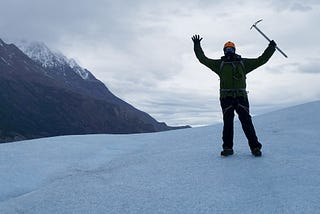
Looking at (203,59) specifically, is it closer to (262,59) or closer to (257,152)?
(262,59)

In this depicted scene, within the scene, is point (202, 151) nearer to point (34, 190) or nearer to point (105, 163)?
point (105, 163)

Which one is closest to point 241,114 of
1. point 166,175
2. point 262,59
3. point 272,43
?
point 262,59

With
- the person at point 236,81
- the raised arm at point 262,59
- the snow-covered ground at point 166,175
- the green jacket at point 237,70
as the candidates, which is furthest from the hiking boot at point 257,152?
the raised arm at point 262,59

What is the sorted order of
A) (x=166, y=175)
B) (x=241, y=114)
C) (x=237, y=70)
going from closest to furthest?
(x=166, y=175) < (x=237, y=70) < (x=241, y=114)

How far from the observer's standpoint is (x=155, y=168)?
29.6 feet

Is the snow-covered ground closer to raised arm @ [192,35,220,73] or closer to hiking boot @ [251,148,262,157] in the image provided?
hiking boot @ [251,148,262,157]

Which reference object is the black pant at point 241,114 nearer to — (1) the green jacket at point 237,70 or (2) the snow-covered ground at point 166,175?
(1) the green jacket at point 237,70

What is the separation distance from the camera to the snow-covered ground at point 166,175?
22.2 feet

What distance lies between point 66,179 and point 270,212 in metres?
4.15

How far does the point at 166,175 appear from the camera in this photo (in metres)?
8.37

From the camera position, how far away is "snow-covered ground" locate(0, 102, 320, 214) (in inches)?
266

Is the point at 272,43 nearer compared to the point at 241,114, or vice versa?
the point at 272,43

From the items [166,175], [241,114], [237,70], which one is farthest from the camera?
[241,114]

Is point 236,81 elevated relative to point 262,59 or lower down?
lower down
